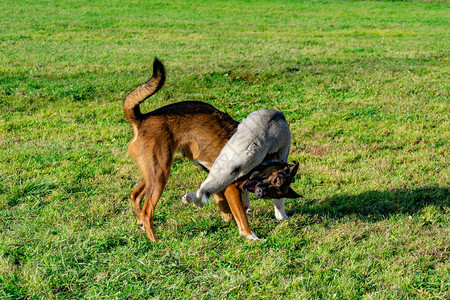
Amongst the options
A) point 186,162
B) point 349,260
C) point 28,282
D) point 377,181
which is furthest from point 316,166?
point 28,282

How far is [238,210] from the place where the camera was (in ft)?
14.4

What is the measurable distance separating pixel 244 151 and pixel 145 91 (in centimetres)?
123

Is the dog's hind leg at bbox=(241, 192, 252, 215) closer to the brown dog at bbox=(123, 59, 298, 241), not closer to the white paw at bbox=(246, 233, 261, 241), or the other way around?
the brown dog at bbox=(123, 59, 298, 241)

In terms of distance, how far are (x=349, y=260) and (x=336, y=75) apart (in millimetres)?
8080

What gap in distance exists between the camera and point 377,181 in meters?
5.96

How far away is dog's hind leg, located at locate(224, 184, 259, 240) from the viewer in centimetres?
435

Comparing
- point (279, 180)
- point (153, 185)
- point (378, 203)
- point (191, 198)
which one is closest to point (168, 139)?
point (153, 185)

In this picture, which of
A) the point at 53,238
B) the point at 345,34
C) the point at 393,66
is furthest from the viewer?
the point at 345,34

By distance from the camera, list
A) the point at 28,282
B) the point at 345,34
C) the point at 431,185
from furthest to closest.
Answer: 1. the point at 345,34
2. the point at 431,185
3. the point at 28,282

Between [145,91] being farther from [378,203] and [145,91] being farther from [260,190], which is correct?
[378,203]

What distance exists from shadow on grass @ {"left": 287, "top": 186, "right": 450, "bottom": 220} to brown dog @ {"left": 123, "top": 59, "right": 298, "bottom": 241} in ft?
3.85

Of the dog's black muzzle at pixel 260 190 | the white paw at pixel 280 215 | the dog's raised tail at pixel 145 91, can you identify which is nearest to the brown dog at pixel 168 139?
the dog's raised tail at pixel 145 91

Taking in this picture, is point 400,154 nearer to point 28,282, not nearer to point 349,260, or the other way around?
point 349,260

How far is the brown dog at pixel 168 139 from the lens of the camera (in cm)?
443
